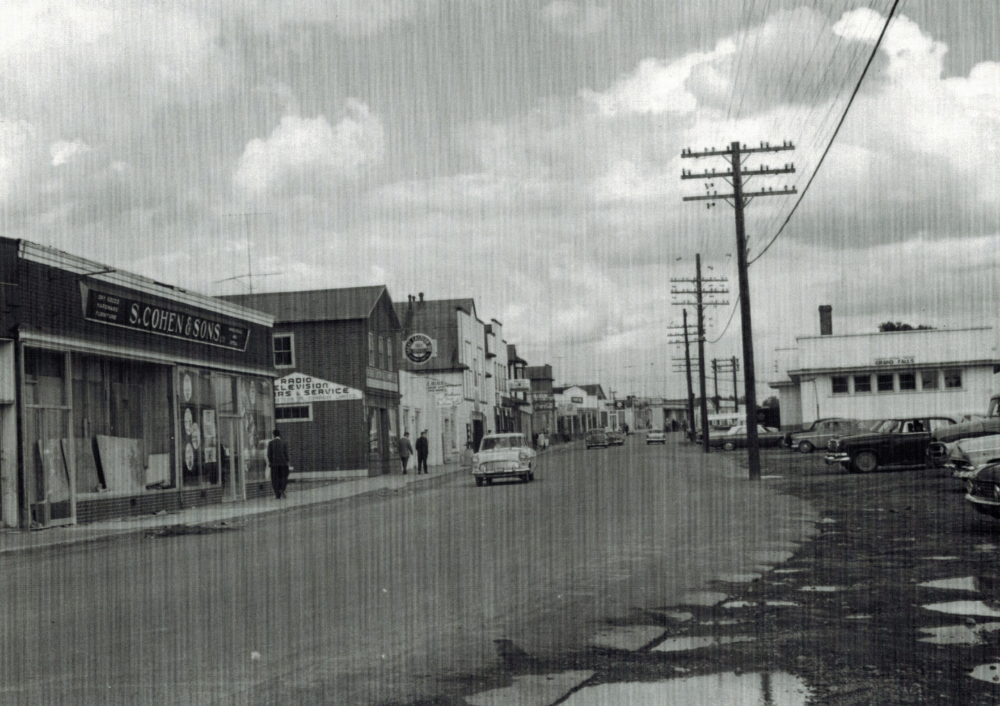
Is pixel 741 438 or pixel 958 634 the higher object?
pixel 958 634

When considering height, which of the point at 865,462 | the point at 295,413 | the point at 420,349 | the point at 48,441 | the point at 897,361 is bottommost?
the point at 865,462

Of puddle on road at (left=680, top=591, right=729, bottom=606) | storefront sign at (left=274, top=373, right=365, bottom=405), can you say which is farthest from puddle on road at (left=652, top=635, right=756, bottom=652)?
storefront sign at (left=274, top=373, right=365, bottom=405)

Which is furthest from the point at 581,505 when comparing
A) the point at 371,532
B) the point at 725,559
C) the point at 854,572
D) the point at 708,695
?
the point at 708,695

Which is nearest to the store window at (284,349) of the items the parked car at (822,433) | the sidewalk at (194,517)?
the sidewalk at (194,517)

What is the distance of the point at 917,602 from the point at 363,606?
469cm

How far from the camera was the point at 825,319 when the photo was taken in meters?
67.9

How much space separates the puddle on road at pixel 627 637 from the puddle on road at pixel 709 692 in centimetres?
99

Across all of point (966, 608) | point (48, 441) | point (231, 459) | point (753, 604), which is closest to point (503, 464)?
point (231, 459)

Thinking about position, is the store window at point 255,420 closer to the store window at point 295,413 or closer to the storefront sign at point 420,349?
the store window at point 295,413

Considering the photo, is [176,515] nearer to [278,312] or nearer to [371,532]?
[371,532]

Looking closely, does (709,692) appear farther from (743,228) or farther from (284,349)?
(284,349)

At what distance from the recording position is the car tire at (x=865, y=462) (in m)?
28.6

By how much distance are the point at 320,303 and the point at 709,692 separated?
39.6m

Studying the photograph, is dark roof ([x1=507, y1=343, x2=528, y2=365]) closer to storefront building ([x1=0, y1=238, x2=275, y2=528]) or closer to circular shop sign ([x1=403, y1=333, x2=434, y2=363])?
circular shop sign ([x1=403, y1=333, x2=434, y2=363])
